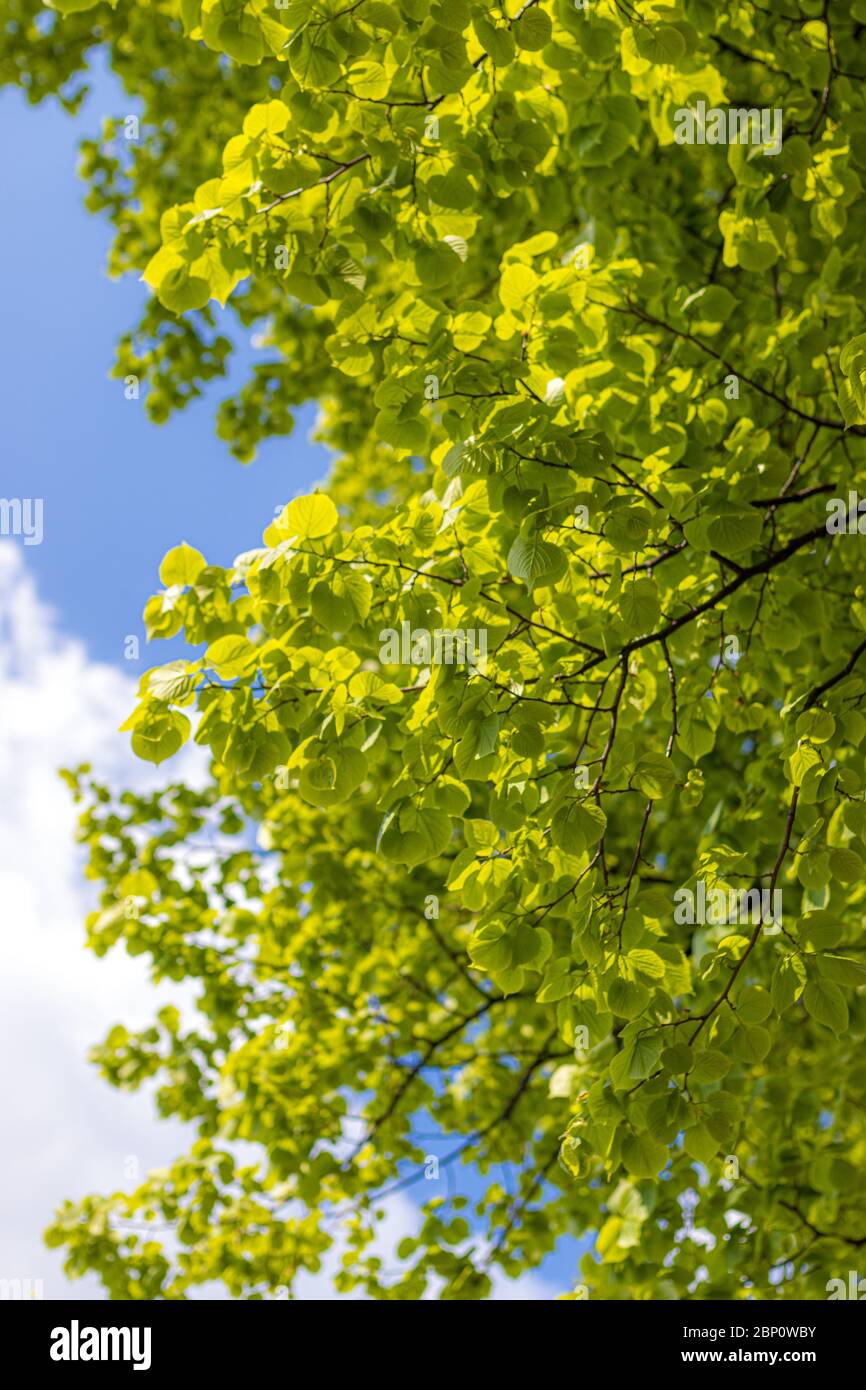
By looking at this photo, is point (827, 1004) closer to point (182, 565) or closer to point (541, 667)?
point (541, 667)

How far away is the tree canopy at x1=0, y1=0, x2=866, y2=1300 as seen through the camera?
2576 millimetres

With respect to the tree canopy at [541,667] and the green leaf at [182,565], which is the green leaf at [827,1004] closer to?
the tree canopy at [541,667]

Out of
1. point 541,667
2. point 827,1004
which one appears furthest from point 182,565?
point 827,1004

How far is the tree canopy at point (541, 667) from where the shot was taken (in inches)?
101

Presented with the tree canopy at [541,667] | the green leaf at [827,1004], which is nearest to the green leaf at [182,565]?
the tree canopy at [541,667]

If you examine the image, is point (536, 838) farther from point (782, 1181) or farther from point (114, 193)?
point (114, 193)

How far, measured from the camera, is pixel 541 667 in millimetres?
2855

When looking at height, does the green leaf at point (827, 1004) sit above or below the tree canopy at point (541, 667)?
below

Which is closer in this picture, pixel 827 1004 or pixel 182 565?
pixel 827 1004

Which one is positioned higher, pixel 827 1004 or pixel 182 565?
pixel 182 565

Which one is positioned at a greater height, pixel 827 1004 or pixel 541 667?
pixel 541 667

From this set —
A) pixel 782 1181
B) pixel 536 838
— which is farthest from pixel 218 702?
pixel 782 1181

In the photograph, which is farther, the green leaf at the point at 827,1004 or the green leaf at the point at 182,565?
the green leaf at the point at 182,565

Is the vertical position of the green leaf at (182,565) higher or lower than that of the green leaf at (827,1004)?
higher
